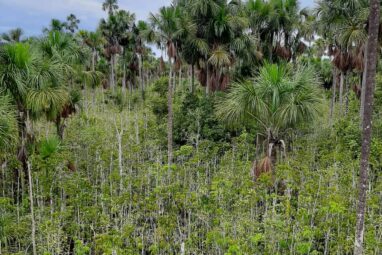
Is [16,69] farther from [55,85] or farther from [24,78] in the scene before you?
[55,85]

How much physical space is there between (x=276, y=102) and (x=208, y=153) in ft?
20.9

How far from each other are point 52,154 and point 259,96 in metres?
6.12

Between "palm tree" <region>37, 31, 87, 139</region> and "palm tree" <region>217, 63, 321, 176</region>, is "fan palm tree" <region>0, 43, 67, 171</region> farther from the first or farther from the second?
"palm tree" <region>217, 63, 321, 176</region>

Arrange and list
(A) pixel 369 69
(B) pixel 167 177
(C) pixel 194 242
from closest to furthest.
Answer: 1. (A) pixel 369 69
2. (C) pixel 194 242
3. (B) pixel 167 177

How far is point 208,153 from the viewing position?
15.2 m

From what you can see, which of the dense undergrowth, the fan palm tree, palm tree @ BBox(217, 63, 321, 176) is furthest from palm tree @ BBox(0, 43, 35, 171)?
palm tree @ BBox(217, 63, 321, 176)

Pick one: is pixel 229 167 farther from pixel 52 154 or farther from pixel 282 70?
pixel 52 154

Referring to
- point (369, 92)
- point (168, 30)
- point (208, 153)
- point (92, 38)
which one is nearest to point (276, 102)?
point (369, 92)

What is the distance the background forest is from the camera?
7.86 m

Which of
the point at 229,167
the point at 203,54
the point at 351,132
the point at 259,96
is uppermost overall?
the point at 203,54

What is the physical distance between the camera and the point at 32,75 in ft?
32.5

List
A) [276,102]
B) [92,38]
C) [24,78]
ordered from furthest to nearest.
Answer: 1. [92,38]
2. [24,78]
3. [276,102]

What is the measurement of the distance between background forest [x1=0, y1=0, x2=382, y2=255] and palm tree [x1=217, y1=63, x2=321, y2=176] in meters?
0.04

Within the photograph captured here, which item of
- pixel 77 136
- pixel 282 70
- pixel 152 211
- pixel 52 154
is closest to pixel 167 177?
pixel 152 211
